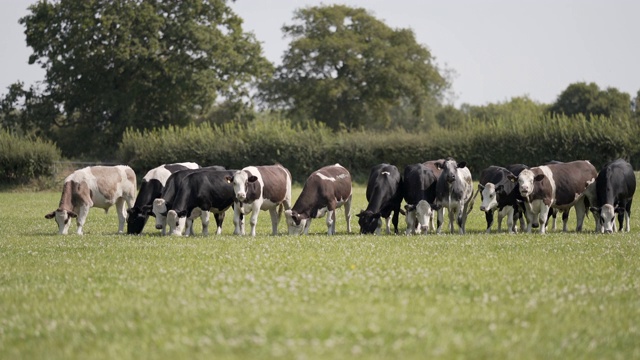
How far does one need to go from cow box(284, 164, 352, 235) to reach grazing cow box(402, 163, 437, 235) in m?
1.86

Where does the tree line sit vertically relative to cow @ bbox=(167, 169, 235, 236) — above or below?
above

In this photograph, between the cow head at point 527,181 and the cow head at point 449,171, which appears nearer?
the cow head at point 527,181

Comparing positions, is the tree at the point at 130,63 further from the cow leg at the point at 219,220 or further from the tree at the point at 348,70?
the cow leg at the point at 219,220

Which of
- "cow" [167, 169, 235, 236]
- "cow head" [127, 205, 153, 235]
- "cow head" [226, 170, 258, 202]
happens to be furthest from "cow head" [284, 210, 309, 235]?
"cow head" [127, 205, 153, 235]

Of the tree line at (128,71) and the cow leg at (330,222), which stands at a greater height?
the tree line at (128,71)

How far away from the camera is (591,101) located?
90.8 m

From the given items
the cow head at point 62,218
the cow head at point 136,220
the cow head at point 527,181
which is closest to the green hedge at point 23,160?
the cow head at point 62,218

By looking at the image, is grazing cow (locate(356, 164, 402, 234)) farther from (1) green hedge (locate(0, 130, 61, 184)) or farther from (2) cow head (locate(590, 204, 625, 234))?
(1) green hedge (locate(0, 130, 61, 184))

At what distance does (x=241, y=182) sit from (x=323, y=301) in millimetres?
13090

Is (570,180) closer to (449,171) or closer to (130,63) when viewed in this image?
(449,171)

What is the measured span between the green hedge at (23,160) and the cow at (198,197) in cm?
3556

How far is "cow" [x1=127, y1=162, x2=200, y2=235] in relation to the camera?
24.3 m

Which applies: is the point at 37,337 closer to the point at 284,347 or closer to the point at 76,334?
the point at 76,334

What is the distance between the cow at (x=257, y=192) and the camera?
2344 cm
